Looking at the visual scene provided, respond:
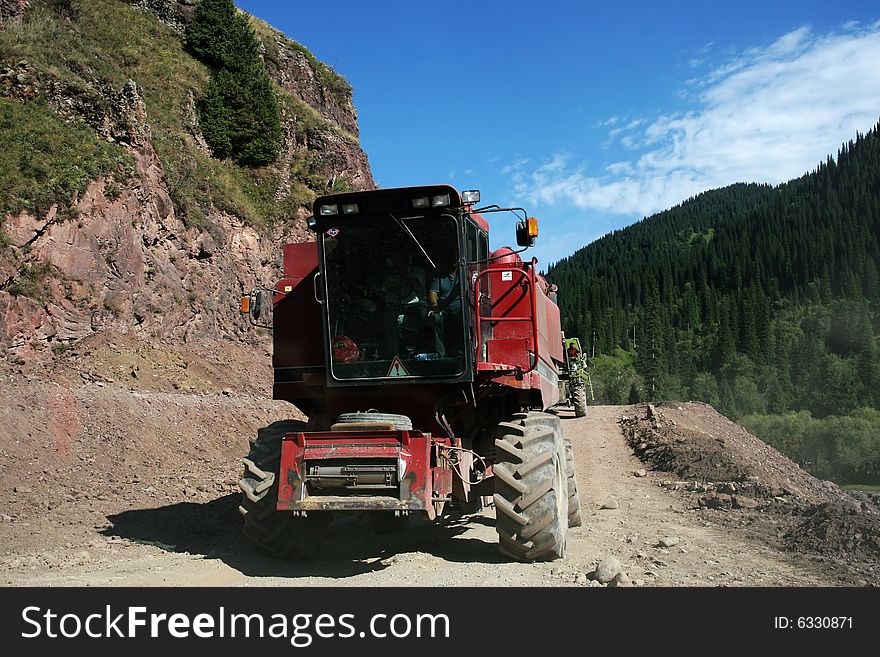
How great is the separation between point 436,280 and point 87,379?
1209 cm

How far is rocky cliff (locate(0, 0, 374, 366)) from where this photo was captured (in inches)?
653

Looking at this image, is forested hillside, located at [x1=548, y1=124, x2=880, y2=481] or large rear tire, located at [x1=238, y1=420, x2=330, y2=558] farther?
forested hillside, located at [x1=548, y1=124, x2=880, y2=481]

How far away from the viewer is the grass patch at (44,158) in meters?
16.5

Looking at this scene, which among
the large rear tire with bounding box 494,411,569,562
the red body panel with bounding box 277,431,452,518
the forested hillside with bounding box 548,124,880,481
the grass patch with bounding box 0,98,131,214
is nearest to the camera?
the red body panel with bounding box 277,431,452,518

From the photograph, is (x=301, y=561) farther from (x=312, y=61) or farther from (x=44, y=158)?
(x=312, y=61)

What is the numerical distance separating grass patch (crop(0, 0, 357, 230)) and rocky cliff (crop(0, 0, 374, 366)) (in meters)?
0.07

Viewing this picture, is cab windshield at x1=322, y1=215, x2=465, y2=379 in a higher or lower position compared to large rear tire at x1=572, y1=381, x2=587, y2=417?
higher

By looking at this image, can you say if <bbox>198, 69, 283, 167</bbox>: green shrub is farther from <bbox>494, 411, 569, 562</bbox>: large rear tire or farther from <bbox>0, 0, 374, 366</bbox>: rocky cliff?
<bbox>494, 411, 569, 562</bbox>: large rear tire

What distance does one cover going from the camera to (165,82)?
97.2 feet

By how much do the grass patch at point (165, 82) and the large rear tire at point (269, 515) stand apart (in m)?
14.1

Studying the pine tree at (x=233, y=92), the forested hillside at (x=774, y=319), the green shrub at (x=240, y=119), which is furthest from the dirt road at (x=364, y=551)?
the forested hillside at (x=774, y=319)

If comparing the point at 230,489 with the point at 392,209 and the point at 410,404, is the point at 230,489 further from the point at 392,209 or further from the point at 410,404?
the point at 392,209

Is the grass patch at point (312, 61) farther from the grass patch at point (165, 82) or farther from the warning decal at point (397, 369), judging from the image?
the warning decal at point (397, 369)

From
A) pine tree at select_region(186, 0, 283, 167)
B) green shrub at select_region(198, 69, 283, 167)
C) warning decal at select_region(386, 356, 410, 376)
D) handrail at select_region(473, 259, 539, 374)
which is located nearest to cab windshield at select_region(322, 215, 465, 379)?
warning decal at select_region(386, 356, 410, 376)
